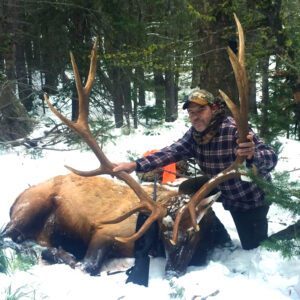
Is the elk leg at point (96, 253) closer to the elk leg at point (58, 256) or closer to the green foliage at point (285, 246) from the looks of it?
the elk leg at point (58, 256)

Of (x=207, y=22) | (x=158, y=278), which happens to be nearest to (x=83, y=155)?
(x=207, y=22)

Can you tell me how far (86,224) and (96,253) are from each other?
1.76ft

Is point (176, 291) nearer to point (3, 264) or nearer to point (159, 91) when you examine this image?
point (3, 264)

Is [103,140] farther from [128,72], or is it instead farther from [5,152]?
[128,72]

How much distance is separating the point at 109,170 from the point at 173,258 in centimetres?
93

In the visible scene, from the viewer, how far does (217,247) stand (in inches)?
184

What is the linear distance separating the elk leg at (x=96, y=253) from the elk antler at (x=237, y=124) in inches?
34.7

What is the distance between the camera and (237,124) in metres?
3.71

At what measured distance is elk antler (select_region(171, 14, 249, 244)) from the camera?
3440mm

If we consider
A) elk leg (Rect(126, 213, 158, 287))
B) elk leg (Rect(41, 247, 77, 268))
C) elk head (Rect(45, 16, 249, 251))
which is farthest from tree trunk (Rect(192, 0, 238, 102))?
elk leg (Rect(41, 247, 77, 268))

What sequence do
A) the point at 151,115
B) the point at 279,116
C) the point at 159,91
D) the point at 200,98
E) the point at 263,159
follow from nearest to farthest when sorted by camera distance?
1. the point at 263,159
2. the point at 200,98
3. the point at 279,116
4. the point at 151,115
5. the point at 159,91

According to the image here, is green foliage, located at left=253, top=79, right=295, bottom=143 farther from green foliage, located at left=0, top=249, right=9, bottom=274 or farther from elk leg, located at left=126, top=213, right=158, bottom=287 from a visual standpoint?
green foliage, located at left=0, top=249, right=9, bottom=274

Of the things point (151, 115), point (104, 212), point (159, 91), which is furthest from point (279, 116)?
point (159, 91)

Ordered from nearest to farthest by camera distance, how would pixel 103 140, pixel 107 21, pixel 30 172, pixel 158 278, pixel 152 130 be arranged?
pixel 158 278 < pixel 30 172 < pixel 103 140 < pixel 107 21 < pixel 152 130
